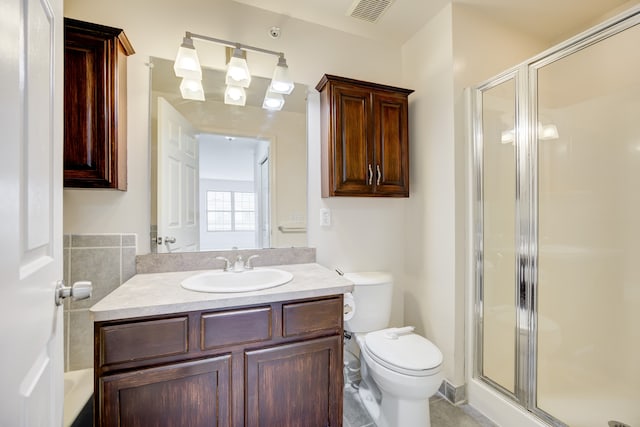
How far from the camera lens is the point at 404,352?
56.4 inches

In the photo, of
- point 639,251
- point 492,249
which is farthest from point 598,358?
point 492,249

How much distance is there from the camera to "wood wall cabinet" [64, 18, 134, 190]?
127cm

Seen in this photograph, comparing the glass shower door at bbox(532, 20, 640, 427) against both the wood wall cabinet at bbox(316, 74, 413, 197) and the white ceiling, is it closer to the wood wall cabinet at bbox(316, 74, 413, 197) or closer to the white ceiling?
the white ceiling

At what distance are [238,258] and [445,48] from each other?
6.01ft

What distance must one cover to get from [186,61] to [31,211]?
4.21 feet

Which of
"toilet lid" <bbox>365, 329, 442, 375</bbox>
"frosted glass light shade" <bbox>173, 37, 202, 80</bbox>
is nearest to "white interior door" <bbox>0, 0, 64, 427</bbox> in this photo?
"frosted glass light shade" <bbox>173, 37, 202, 80</bbox>

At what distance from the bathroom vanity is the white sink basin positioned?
0.09m

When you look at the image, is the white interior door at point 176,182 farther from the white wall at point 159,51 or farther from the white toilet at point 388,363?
the white toilet at point 388,363

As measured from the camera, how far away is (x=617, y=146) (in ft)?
4.32

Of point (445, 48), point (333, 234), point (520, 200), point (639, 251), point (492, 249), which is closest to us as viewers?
point (639, 251)

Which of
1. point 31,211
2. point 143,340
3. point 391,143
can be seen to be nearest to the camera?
point 31,211

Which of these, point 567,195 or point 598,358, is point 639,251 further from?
point 598,358

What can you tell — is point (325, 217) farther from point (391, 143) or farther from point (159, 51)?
point (159, 51)

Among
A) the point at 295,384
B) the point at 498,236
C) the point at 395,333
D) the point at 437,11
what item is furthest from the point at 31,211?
the point at 437,11
